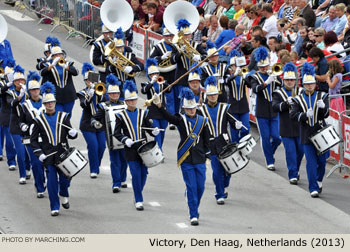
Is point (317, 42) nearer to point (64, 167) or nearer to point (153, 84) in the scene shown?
point (153, 84)

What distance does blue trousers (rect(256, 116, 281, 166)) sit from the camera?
56.7ft

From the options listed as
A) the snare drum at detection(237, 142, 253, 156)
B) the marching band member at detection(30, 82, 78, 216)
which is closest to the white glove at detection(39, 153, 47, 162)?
the marching band member at detection(30, 82, 78, 216)

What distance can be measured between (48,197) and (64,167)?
4.74ft

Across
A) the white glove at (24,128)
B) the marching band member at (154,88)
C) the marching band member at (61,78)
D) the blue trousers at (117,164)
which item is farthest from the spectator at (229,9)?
the white glove at (24,128)

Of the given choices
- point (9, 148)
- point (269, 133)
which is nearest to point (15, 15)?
point (9, 148)

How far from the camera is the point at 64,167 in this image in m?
14.7

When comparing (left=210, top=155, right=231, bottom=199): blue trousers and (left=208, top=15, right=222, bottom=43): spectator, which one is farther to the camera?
(left=208, top=15, right=222, bottom=43): spectator

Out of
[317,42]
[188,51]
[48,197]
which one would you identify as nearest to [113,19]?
[188,51]

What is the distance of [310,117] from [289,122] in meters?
0.76

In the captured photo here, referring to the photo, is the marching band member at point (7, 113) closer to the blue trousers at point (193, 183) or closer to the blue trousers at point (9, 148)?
the blue trousers at point (9, 148)

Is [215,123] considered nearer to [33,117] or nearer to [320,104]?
[320,104]

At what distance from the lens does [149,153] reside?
14.6 m

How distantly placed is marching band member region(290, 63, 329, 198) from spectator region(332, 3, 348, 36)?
4.65 m

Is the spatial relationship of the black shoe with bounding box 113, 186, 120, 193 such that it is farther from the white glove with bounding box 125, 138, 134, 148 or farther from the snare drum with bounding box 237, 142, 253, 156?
the snare drum with bounding box 237, 142, 253, 156
